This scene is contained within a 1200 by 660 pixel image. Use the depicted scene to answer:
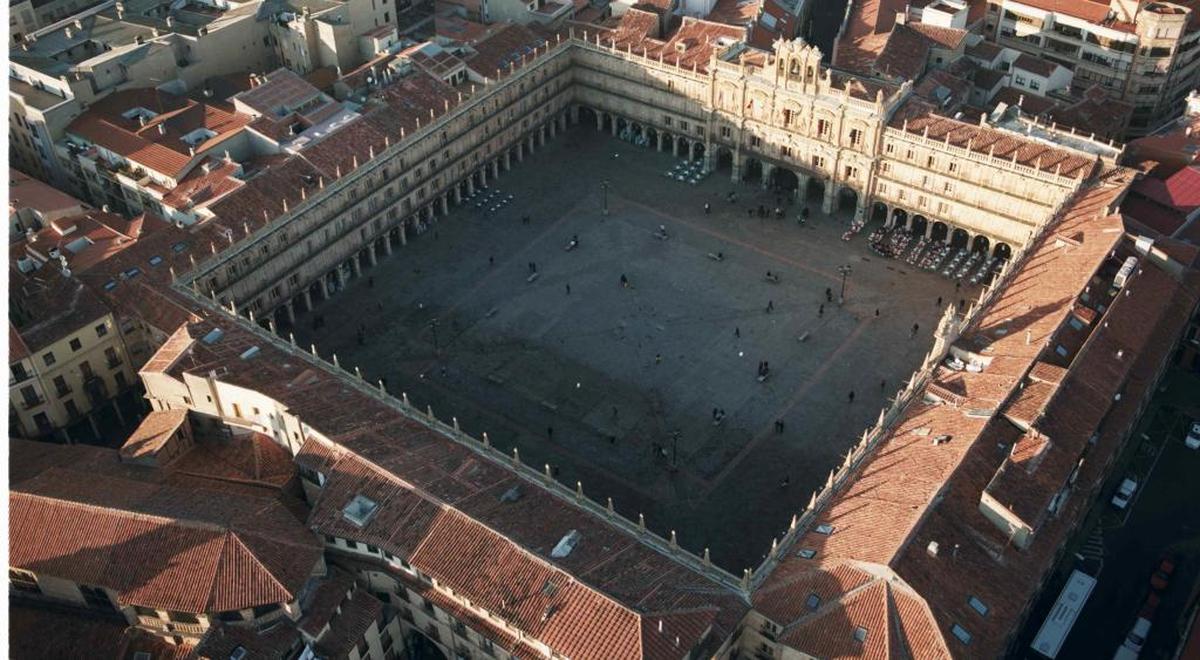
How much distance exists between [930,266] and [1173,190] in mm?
27707

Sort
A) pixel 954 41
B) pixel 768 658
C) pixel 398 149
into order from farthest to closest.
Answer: pixel 954 41 → pixel 398 149 → pixel 768 658

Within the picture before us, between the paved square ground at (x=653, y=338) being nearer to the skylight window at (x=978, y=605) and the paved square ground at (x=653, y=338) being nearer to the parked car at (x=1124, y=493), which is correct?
the parked car at (x=1124, y=493)

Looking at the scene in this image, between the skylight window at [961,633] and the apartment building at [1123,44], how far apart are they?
108m

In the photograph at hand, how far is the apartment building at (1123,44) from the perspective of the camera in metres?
146

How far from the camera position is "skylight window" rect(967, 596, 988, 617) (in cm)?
7325

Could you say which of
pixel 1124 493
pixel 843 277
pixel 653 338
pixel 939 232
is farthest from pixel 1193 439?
pixel 653 338

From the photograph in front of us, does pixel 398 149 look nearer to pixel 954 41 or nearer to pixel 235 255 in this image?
pixel 235 255

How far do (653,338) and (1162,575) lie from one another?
5616 centimetres

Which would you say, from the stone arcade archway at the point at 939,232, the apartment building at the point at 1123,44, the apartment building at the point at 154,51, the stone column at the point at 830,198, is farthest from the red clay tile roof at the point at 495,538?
the apartment building at the point at 1123,44

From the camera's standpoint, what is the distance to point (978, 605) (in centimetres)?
7356

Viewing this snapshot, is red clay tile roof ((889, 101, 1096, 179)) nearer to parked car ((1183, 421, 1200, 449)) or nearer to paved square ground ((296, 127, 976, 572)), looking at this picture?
paved square ground ((296, 127, 976, 572))

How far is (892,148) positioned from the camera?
131125 millimetres

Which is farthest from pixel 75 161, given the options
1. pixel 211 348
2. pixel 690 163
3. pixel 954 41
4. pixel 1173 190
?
pixel 1173 190

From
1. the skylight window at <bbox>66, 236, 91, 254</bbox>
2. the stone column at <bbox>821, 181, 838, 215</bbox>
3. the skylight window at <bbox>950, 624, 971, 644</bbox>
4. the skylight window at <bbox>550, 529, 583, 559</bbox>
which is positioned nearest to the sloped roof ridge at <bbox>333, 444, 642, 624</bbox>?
the skylight window at <bbox>550, 529, 583, 559</bbox>
